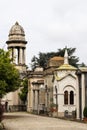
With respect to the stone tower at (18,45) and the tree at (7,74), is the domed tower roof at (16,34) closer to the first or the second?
the stone tower at (18,45)

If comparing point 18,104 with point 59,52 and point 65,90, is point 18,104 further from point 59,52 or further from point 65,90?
point 65,90

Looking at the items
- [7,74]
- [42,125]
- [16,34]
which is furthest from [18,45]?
[42,125]

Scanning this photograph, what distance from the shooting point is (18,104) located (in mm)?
93500

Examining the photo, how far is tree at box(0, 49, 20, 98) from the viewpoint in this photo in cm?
5081

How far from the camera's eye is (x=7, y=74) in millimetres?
51219

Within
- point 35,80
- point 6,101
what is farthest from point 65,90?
point 6,101

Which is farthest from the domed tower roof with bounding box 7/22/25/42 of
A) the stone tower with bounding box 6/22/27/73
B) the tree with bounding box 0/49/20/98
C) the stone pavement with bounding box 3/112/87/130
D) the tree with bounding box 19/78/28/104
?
the stone pavement with bounding box 3/112/87/130

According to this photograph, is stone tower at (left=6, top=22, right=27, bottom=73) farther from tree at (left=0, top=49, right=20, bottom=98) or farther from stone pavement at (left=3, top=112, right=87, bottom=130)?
stone pavement at (left=3, top=112, right=87, bottom=130)

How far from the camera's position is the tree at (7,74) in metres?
50.8

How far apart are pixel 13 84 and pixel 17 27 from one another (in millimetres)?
45135

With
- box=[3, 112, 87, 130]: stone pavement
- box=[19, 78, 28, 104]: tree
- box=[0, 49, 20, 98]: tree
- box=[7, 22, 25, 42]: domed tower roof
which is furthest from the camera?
box=[7, 22, 25, 42]: domed tower roof

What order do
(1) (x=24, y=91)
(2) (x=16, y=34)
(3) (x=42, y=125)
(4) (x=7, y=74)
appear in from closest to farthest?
(3) (x=42, y=125) → (4) (x=7, y=74) → (1) (x=24, y=91) → (2) (x=16, y=34)

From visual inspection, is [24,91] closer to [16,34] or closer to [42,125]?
[16,34]

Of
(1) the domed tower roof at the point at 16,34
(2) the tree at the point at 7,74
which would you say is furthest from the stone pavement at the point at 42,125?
(1) the domed tower roof at the point at 16,34
